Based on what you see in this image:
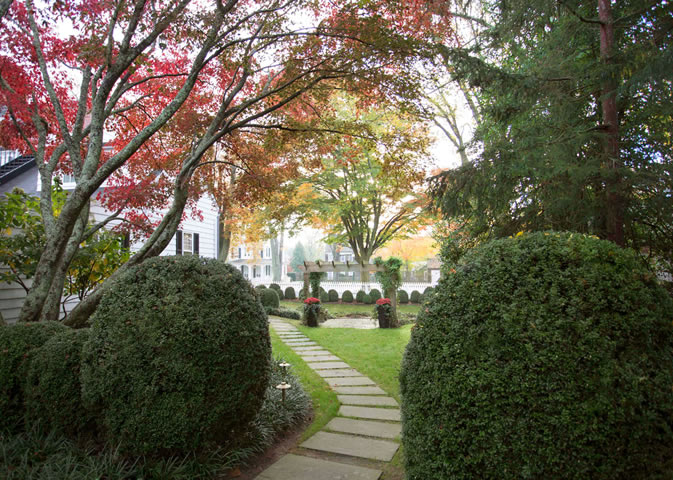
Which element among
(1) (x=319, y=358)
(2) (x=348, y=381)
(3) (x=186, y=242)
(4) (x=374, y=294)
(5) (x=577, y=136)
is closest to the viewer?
(5) (x=577, y=136)

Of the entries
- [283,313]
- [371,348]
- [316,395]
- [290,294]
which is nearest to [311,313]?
[283,313]

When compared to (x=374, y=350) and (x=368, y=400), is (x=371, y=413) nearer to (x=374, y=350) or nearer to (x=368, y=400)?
(x=368, y=400)

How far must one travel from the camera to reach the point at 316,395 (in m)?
4.68

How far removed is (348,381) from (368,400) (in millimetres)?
846

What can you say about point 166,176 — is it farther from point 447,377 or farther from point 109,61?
point 447,377

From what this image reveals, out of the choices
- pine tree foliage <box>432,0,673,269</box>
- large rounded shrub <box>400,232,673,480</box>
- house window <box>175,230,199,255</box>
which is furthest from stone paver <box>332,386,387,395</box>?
house window <box>175,230,199,255</box>

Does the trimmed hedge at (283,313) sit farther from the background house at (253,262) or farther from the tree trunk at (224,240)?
the background house at (253,262)

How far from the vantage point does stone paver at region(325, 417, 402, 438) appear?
3.49 m

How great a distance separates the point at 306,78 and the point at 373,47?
1.03 metres

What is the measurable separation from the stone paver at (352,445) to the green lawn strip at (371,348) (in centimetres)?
113

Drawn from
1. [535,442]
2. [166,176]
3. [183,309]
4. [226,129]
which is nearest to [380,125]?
[166,176]

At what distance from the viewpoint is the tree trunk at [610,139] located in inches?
141

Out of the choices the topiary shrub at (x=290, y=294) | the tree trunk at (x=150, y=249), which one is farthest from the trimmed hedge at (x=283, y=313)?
the tree trunk at (x=150, y=249)

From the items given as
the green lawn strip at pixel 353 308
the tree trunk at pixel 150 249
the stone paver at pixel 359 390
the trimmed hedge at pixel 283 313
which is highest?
the tree trunk at pixel 150 249
